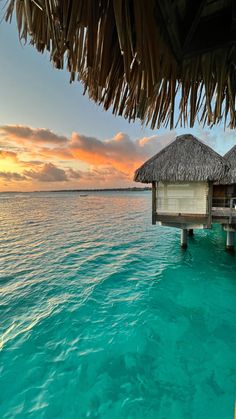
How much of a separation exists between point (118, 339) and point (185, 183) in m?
5.88

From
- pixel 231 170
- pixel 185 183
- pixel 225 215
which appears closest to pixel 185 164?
pixel 185 183

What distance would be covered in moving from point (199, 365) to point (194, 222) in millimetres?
5053

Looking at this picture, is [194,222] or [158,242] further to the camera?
[158,242]

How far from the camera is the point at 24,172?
41.5 metres

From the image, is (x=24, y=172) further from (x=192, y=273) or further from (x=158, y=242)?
(x=192, y=273)

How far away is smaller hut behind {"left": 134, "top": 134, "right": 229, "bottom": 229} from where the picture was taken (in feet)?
23.3

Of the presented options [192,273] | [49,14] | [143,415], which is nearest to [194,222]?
[192,273]

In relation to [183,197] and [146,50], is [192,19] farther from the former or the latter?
[183,197]

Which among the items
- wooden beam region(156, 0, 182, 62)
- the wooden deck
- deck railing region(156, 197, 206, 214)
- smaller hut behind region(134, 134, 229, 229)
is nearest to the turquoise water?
the wooden deck

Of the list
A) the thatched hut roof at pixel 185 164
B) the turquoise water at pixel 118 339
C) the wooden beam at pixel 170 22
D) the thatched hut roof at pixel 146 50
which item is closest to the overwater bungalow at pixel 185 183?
the thatched hut roof at pixel 185 164

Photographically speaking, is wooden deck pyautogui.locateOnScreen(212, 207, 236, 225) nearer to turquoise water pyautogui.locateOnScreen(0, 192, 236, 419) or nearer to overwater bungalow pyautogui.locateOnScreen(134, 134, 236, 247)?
overwater bungalow pyautogui.locateOnScreen(134, 134, 236, 247)

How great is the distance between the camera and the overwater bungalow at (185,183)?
7.14 metres

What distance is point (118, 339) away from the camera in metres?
4.04

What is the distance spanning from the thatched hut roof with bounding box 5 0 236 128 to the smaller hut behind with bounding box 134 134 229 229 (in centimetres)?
560
